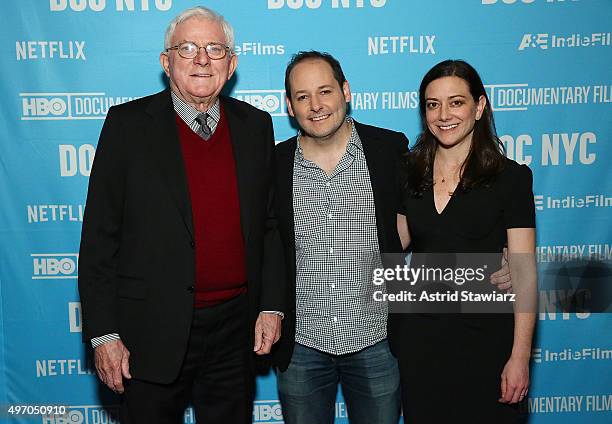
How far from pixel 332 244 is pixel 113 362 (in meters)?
0.83

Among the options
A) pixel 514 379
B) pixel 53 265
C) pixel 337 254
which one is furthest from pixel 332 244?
pixel 53 265

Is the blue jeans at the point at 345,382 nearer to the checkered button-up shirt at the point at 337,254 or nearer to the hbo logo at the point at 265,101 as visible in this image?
the checkered button-up shirt at the point at 337,254

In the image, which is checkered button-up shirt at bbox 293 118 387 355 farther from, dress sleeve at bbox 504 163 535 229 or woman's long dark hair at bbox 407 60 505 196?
dress sleeve at bbox 504 163 535 229

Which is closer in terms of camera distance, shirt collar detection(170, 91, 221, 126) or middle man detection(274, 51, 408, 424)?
shirt collar detection(170, 91, 221, 126)

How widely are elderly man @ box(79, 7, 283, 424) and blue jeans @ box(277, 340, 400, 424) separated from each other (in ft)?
0.59

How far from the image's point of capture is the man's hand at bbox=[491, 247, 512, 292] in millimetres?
1927

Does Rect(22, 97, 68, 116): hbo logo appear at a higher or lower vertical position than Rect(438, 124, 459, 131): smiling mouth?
higher

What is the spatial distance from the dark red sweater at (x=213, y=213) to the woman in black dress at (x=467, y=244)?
24.0 inches

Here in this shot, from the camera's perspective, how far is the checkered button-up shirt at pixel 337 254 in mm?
2041

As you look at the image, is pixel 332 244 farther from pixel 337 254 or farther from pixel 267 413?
pixel 267 413

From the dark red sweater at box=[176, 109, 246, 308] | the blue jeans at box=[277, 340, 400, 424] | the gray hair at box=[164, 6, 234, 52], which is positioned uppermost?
the gray hair at box=[164, 6, 234, 52]

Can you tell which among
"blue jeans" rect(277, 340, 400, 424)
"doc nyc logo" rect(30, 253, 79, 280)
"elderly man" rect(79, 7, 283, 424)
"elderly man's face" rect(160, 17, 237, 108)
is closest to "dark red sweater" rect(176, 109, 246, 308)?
"elderly man" rect(79, 7, 283, 424)

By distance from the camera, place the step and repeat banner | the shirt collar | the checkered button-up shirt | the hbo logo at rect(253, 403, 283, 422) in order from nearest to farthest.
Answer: the shirt collar < the checkered button-up shirt < the step and repeat banner < the hbo logo at rect(253, 403, 283, 422)

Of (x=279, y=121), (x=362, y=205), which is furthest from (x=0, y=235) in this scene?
(x=362, y=205)
